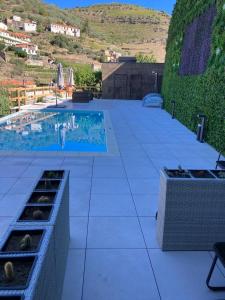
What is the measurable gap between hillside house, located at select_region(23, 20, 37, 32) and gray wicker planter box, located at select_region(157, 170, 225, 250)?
245 feet

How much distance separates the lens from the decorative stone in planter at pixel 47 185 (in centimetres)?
257

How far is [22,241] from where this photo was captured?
5.56 ft

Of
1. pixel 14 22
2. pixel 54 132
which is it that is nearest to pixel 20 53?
pixel 14 22

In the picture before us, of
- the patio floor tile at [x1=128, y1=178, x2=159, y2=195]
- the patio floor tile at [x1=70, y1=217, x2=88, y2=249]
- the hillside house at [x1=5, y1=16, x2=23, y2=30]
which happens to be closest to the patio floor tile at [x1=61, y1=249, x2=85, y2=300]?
the patio floor tile at [x1=70, y1=217, x2=88, y2=249]

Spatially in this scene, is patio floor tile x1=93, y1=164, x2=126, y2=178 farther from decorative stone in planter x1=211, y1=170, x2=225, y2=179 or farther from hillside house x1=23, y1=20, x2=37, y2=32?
hillside house x1=23, y1=20, x2=37, y2=32

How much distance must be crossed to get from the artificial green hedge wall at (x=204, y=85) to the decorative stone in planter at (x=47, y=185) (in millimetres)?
4906

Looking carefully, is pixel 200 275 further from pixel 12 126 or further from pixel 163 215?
pixel 12 126

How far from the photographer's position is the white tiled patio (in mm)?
2430

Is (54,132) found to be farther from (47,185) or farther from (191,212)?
(191,212)

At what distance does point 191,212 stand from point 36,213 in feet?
4.98

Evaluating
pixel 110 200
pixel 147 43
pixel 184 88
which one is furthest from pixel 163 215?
pixel 147 43

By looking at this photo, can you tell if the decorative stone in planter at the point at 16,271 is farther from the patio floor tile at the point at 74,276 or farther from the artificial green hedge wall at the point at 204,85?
the artificial green hedge wall at the point at 204,85

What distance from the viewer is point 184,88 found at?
10734 millimetres

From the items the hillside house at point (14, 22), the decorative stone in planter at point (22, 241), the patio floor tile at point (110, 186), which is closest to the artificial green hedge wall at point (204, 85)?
the patio floor tile at point (110, 186)
